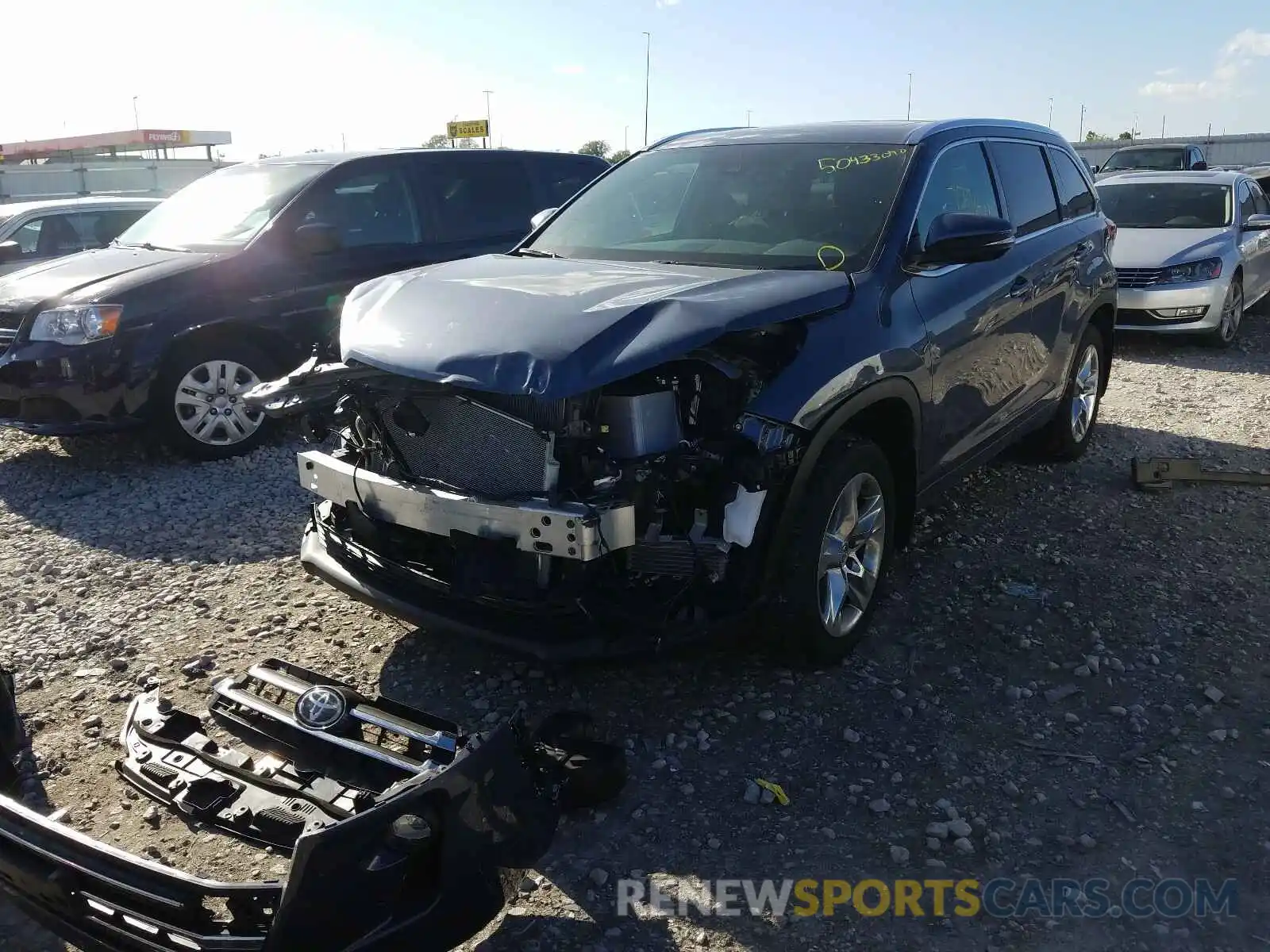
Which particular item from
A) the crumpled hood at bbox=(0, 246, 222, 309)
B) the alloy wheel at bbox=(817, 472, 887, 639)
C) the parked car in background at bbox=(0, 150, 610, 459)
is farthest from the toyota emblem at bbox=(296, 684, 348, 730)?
the crumpled hood at bbox=(0, 246, 222, 309)

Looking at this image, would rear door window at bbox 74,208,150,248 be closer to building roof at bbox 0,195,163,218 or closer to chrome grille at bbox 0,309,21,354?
building roof at bbox 0,195,163,218

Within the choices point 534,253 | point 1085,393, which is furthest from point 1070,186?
point 534,253

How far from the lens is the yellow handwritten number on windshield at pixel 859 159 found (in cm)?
424

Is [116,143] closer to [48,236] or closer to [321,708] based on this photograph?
[48,236]

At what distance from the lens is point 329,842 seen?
1958 millimetres

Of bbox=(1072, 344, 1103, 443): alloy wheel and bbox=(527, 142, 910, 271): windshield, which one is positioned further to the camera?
bbox=(1072, 344, 1103, 443): alloy wheel

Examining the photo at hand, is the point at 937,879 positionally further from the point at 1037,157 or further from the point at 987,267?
the point at 1037,157

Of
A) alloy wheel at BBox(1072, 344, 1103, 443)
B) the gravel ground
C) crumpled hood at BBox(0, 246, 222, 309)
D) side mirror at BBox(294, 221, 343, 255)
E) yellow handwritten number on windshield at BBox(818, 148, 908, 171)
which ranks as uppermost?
yellow handwritten number on windshield at BBox(818, 148, 908, 171)

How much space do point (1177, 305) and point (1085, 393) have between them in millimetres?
4272

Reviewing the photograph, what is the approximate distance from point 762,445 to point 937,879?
4.26 ft

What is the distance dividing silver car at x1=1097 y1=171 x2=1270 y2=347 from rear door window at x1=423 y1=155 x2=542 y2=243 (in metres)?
5.29

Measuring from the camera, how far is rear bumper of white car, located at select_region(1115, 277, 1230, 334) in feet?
31.7

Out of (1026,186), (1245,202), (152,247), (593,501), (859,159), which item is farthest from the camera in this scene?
(1245,202)

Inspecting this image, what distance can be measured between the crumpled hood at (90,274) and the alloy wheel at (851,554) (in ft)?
15.0
